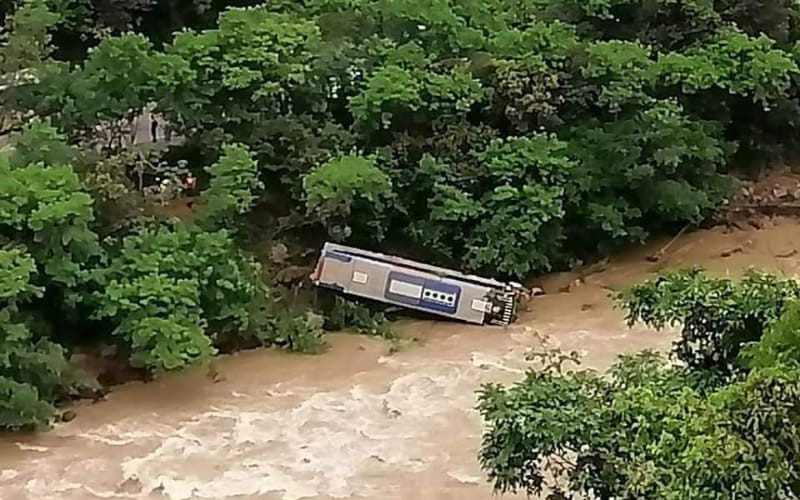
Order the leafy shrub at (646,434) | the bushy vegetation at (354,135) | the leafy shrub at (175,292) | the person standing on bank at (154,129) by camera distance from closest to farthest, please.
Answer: the leafy shrub at (646,434)
the leafy shrub at (175,292)
the bushy vegetation at (354,135)
the person standing on bank at (154,129)

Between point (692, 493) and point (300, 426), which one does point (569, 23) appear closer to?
point (300, 426)

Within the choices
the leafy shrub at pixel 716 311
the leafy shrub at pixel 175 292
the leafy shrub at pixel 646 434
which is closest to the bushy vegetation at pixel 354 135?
the leafy shrub at pixel 175 292

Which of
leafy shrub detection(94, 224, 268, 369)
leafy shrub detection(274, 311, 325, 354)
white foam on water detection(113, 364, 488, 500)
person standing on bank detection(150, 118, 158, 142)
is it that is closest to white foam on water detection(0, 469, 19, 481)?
white foam on water detection(113, 364, 488, 500)

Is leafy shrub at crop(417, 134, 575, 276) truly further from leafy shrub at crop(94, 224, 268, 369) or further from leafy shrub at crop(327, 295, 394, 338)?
leafy shrub at crop(94, 224, 268, 369)

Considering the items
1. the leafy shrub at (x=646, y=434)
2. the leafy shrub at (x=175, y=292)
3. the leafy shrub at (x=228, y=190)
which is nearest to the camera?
the leafy shrub at (x=646, y=434)

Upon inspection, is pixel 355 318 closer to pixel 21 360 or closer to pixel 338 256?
pixel 338 256

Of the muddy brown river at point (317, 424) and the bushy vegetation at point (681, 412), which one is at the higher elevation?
the bushy vegetation at point (681, 412)

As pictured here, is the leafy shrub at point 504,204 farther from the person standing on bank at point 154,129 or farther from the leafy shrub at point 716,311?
the leafy shrub at point 716,311
